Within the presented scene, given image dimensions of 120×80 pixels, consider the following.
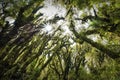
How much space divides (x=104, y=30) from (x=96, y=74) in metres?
13.9

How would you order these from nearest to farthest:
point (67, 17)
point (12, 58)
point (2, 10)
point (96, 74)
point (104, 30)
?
point (12, 58)
point (2, 10)
point (104, 30)
point (67, 17)
point (96, 74)

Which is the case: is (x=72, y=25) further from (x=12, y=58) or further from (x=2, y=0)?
(x=12, y=58)

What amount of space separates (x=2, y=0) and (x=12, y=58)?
478 centimetres

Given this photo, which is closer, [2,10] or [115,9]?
[2,10]

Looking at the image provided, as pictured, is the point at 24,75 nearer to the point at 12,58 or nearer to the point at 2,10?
the point at 12,58

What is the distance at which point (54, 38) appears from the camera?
13125 millimetres

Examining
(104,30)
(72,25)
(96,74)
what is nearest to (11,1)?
(72,25)

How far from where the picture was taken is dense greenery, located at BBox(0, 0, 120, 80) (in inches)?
261

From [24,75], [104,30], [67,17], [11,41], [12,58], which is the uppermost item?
[11,41]

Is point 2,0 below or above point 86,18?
above

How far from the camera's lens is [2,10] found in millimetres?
10328

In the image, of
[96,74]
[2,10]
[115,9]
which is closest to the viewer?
[2,10]

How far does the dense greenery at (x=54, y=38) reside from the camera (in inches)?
261

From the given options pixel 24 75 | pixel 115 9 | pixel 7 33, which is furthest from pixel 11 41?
pixel 115 9
